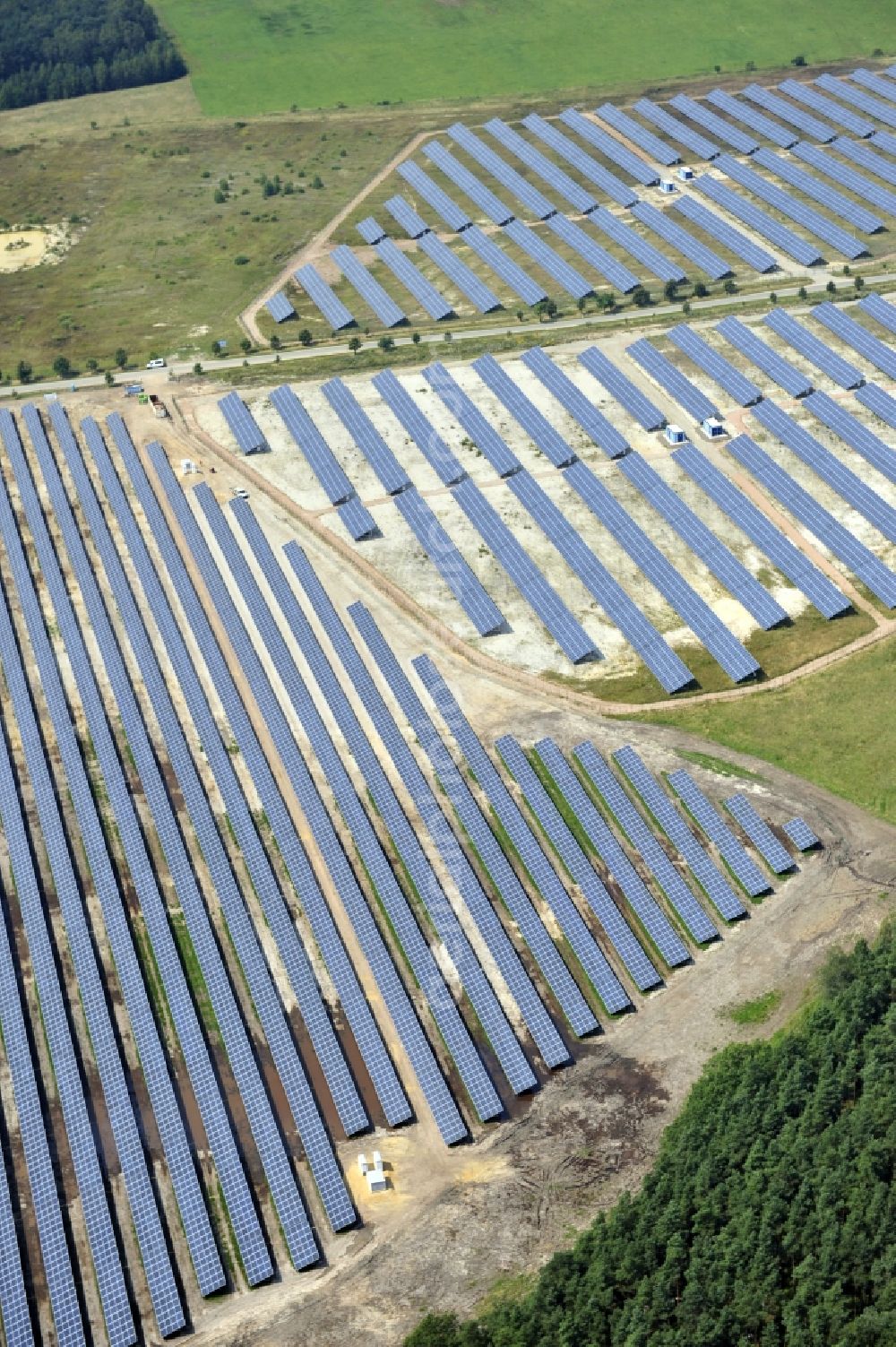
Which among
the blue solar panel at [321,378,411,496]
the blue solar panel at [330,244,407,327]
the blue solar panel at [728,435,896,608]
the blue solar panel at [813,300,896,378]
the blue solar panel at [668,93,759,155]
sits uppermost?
the blue solar panel at [668,93,759,155]

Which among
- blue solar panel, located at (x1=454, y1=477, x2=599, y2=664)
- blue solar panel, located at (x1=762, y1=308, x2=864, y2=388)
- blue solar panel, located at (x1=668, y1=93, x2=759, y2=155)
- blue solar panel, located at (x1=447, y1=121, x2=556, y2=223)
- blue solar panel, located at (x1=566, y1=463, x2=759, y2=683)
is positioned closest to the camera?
blue solar panel, located at (x1=566, y1=463, x2=759, y2=683)

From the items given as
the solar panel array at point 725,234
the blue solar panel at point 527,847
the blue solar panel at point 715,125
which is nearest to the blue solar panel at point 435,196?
the solar panel array at point 725,234

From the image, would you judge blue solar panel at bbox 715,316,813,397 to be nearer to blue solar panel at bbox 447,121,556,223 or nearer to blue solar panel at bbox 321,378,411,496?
blue solar panel at bbox 447,121,556,223

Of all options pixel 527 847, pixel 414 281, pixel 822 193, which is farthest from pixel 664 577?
pixel 822 193

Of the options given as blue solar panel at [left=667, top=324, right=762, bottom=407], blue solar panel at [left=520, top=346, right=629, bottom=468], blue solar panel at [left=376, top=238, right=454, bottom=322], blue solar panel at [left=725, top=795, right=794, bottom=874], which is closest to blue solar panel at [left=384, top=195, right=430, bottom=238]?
blue solar panel at [left=376, top=238, right=454, bottom=322]

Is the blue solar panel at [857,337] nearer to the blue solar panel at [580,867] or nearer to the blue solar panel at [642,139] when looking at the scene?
the blue solar panel at [642,139]

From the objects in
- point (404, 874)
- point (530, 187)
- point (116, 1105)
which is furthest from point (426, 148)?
point (116, 1105)

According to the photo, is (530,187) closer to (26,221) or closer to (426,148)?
(426,148)
